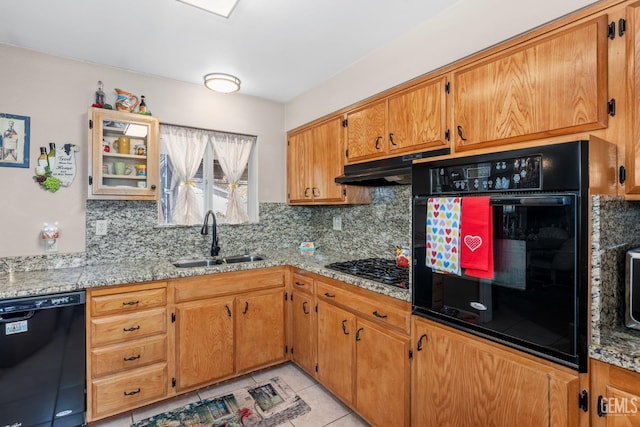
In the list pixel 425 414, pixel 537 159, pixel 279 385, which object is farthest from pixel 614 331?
pixel 279 385

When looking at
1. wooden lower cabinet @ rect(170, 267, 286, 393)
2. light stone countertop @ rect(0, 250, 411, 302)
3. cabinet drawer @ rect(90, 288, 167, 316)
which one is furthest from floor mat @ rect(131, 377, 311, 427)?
light stone countertop @ rect(0, 250, 411, 302)

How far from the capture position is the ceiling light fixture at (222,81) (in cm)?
241

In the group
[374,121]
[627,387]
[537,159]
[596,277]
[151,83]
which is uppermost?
[151,83]

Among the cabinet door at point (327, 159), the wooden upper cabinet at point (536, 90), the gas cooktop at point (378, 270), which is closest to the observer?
the wooden upper cabinet at point (536, 90)

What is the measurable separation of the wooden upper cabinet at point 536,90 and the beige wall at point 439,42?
0.32ft

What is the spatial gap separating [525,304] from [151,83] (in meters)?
3.04

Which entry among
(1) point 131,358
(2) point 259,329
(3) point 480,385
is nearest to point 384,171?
(3) point 480,385

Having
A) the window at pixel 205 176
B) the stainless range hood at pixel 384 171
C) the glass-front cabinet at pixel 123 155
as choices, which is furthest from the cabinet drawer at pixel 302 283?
the glass-front cabinet at pixel 123 155

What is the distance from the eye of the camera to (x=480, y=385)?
1.33 m

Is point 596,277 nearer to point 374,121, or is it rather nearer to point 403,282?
point 403,282

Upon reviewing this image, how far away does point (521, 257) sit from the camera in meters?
1.20

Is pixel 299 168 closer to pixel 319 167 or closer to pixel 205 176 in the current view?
pixel 319 167

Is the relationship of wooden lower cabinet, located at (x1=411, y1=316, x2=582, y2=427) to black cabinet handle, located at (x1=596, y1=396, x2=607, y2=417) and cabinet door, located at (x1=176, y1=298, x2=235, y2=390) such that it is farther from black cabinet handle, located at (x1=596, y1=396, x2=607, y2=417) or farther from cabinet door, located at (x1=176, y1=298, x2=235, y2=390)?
cabinet door, located at (x1=176, y1=298, x2=235, y2=390)

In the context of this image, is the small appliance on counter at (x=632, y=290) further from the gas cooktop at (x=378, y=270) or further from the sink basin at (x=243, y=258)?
the sink basin at (x=243, y=258)
